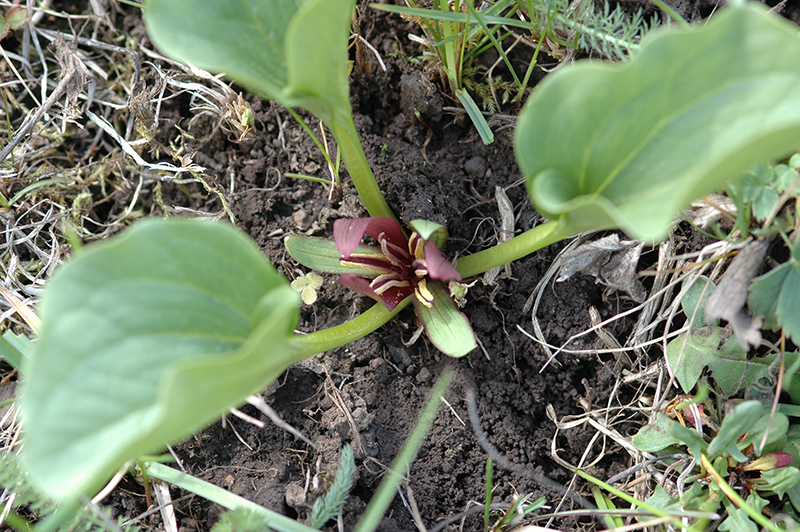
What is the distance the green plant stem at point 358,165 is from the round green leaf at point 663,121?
1.68ft

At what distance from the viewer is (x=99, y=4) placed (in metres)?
2.13

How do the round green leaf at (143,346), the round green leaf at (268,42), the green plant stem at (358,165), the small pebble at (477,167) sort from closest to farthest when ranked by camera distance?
the round green leaf at (143,346)
the round green leaf at (268,42)
the green plant stem at (358,165)
the small pebble at (477,167)

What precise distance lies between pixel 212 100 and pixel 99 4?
64 centimetres

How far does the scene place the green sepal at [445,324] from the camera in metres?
1.62

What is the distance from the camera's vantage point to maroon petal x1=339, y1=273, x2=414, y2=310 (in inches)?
63.1

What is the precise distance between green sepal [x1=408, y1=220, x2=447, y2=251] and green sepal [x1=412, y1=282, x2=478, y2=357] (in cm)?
14

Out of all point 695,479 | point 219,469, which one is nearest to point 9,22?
point 219,469

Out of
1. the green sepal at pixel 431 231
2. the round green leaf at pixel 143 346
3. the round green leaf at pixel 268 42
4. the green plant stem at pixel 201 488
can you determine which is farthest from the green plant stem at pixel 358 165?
the green plant stem at pixel 201 488

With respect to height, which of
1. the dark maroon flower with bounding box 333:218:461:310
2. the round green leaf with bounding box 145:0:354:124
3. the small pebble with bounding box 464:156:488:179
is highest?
the round green leaf with bounding box 145:0:354:124

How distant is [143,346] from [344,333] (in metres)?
0.59

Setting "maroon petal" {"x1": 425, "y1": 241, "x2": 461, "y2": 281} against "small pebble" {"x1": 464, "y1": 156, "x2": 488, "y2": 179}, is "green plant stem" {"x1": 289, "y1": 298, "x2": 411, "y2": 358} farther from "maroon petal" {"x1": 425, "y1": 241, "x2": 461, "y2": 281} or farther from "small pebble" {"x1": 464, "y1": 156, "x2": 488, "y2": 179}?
"small pebble" {"x1": 464, "y1": 156, "x2": 488, "y2": 179}

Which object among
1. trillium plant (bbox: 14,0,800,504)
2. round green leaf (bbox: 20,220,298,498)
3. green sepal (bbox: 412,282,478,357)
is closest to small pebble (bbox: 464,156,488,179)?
green sepal (bbox: 412,282,478,357)

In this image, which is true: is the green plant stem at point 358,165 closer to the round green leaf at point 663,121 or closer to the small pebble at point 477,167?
the small pebble at point 477,167

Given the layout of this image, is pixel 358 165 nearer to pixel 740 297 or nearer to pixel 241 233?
pixel 241 233
